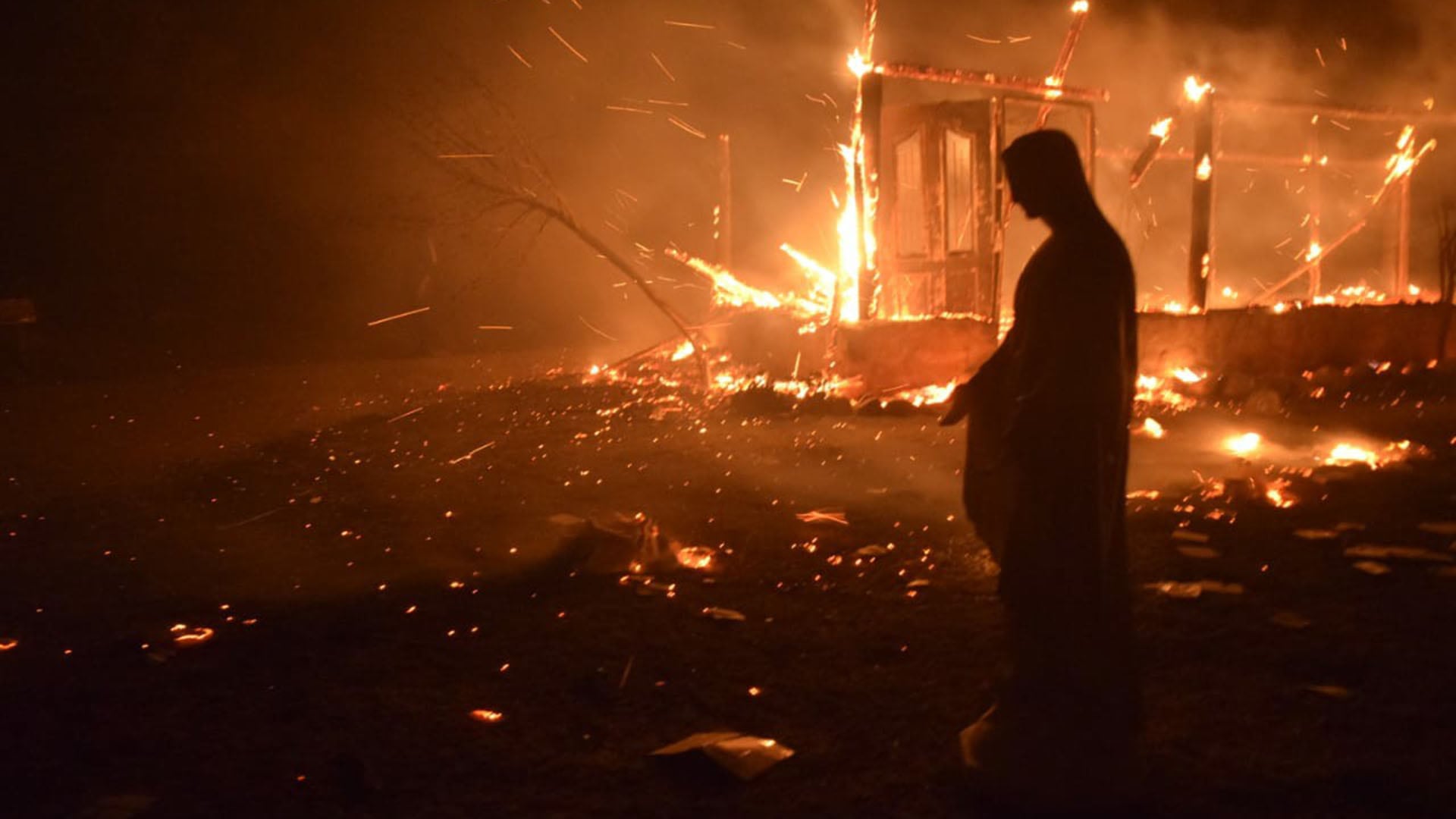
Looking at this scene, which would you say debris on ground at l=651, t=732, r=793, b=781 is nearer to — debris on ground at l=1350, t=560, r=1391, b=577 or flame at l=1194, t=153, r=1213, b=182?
debris on ground at l=1350, t=560, r=1391, b=577

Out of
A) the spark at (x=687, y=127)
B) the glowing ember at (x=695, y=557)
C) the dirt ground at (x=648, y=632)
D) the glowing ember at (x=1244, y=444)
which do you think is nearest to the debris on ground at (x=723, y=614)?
the dirt ground at (x=648, y=632)

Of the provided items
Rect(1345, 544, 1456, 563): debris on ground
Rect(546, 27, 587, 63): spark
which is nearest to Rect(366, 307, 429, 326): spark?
Rect(546, 27, 587, 63): spark

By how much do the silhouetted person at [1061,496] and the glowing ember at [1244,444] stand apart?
4874mm

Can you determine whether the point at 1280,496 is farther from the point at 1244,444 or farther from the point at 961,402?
the point at 961,402

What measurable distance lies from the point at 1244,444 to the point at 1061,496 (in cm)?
549

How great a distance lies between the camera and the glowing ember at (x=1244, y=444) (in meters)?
7.16

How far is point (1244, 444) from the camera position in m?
7.46

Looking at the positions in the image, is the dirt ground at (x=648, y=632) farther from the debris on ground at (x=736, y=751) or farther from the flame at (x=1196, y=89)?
the flame at (x=1196, y=89)

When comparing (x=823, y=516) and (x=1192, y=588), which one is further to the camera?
(x=823, y=516)

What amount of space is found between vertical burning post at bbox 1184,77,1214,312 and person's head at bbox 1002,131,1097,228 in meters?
8.41

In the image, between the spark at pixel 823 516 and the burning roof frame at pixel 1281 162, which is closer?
the spark at pixel 823 516

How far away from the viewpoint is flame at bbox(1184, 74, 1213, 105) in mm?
10258

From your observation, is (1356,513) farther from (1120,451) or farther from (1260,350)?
(1260,350)

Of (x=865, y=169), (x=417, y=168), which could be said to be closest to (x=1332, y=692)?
(x=865, y=169)
